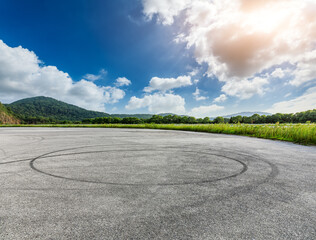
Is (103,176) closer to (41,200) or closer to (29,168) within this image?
A: (41,200)

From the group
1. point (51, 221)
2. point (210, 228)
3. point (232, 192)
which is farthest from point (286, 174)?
point (51, 221)

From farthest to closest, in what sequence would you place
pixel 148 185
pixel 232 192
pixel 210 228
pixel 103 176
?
pixel 103 176, pixel 148 185, pixel 232 192, pixel 210 228

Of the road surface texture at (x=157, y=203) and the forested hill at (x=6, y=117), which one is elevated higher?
the forested hill at (x=6, y=117)

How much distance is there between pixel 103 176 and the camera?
3121mm

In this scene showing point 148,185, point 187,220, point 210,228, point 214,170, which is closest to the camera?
point 210,228

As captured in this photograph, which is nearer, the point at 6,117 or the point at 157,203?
the point at 157,203

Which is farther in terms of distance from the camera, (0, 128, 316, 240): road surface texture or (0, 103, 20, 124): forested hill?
(0, 103, 20, 124): forested hill

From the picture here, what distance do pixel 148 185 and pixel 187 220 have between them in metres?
1.05

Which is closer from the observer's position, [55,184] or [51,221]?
[51,221]

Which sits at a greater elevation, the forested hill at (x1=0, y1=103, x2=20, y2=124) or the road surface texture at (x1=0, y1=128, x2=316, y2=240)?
the forested hill at (x1=0, y1=103, x2=20, y2=124)

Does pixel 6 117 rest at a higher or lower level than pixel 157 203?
higher

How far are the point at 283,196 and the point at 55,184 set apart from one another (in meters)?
3.38

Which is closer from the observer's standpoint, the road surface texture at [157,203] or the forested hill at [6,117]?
the road surface texture at [157,203]

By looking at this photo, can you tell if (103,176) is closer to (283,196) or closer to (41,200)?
(41,200)
